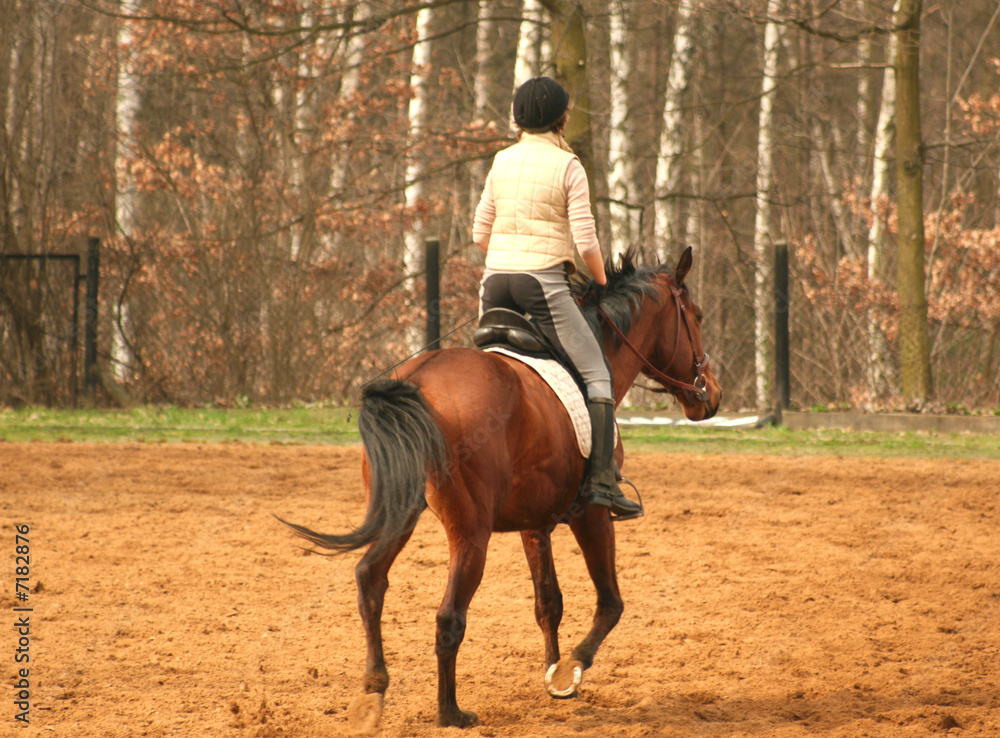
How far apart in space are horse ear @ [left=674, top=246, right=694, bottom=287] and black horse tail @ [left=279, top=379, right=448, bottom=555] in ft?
6.56

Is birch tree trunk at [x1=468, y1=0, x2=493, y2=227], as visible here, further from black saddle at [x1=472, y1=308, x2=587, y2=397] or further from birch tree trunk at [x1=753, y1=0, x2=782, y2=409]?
black saddle at [x1=472, y1=308, x2=587, y2=397]

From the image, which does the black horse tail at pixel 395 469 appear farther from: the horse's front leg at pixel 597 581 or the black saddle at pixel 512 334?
the horse's front leg at pixel 597 581

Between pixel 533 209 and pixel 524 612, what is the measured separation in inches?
98.6

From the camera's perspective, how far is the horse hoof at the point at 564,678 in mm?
4477

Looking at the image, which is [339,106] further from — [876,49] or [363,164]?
[876,49]

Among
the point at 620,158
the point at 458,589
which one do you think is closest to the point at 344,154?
the point at 620,158

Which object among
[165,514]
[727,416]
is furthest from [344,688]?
[727,416]

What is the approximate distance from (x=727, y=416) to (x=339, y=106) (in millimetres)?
8735

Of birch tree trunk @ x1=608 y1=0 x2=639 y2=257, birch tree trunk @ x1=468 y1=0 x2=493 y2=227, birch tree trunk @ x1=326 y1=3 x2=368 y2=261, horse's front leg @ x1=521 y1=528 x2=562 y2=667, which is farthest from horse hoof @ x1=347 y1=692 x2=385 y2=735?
birch tree trunk @ x1=468 y1=0 x2=493 y2=227

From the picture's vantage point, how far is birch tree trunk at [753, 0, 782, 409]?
49.9 ft

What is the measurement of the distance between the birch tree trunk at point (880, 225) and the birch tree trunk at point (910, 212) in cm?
29

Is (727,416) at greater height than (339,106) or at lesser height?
lesser

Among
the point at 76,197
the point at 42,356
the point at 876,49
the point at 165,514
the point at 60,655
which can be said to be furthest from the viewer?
the point at 876,49

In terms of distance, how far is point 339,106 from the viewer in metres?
18.0
